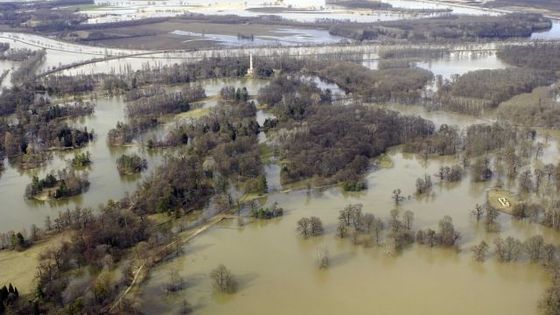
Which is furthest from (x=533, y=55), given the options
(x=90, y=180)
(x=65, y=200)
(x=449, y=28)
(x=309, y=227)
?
(x=65, y=200)

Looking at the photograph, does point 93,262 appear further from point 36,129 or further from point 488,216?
point 36,129

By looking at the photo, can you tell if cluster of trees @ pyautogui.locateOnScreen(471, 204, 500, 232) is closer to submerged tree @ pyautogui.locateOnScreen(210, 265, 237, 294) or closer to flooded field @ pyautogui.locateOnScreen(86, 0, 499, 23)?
submerged tree @ pyautogui.locateOnScreen(210, 265, 237, 294)

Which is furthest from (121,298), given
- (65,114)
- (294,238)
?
(65,114)

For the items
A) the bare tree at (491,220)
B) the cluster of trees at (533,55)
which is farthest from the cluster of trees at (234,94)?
the cluster of trees at (533,55)

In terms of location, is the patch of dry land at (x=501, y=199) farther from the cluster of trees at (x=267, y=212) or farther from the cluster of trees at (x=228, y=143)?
the cluster of trees at (x=228, y=143)

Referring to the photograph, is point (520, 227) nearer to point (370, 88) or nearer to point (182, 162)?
point (182, 162)

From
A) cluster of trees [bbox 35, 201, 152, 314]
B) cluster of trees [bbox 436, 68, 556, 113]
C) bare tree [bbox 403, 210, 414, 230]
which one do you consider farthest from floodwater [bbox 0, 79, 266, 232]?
cluster of trees [bbox 436, 68, 556, 113]
